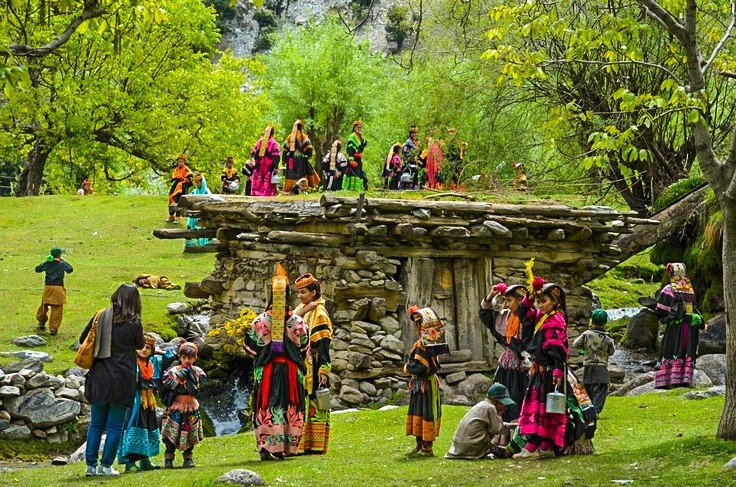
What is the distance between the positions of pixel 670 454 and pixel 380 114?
4321 centimetres

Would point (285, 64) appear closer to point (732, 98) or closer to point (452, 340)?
point (732, 98)

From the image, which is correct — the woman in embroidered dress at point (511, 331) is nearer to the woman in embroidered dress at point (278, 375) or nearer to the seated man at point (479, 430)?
the seated man at point (479, 430)

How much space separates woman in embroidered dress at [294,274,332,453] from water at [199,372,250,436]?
734cm

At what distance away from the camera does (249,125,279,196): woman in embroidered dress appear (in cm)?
2820

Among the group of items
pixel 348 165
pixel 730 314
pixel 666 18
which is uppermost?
pixel 666 18

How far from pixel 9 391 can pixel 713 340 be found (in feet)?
43.4

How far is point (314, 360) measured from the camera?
12023 millimetres

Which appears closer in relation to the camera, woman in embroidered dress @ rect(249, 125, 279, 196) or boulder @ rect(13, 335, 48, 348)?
boulder @ rect(13, 335, 48, 348)

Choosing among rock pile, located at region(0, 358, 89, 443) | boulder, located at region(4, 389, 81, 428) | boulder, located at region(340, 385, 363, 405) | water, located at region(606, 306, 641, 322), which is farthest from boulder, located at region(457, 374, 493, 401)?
water, located at region(606, 306, 641, 322)

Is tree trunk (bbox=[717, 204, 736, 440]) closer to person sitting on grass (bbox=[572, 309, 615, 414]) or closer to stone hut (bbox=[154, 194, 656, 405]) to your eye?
person sitting on grass (bbox=[572, 309, 615, 414])

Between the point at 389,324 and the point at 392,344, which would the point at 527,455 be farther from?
the point at 389,324

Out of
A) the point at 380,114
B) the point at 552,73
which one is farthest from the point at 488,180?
the point at 380,114

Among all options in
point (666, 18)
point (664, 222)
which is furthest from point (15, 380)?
point (664, 222)

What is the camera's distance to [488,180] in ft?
80.9
